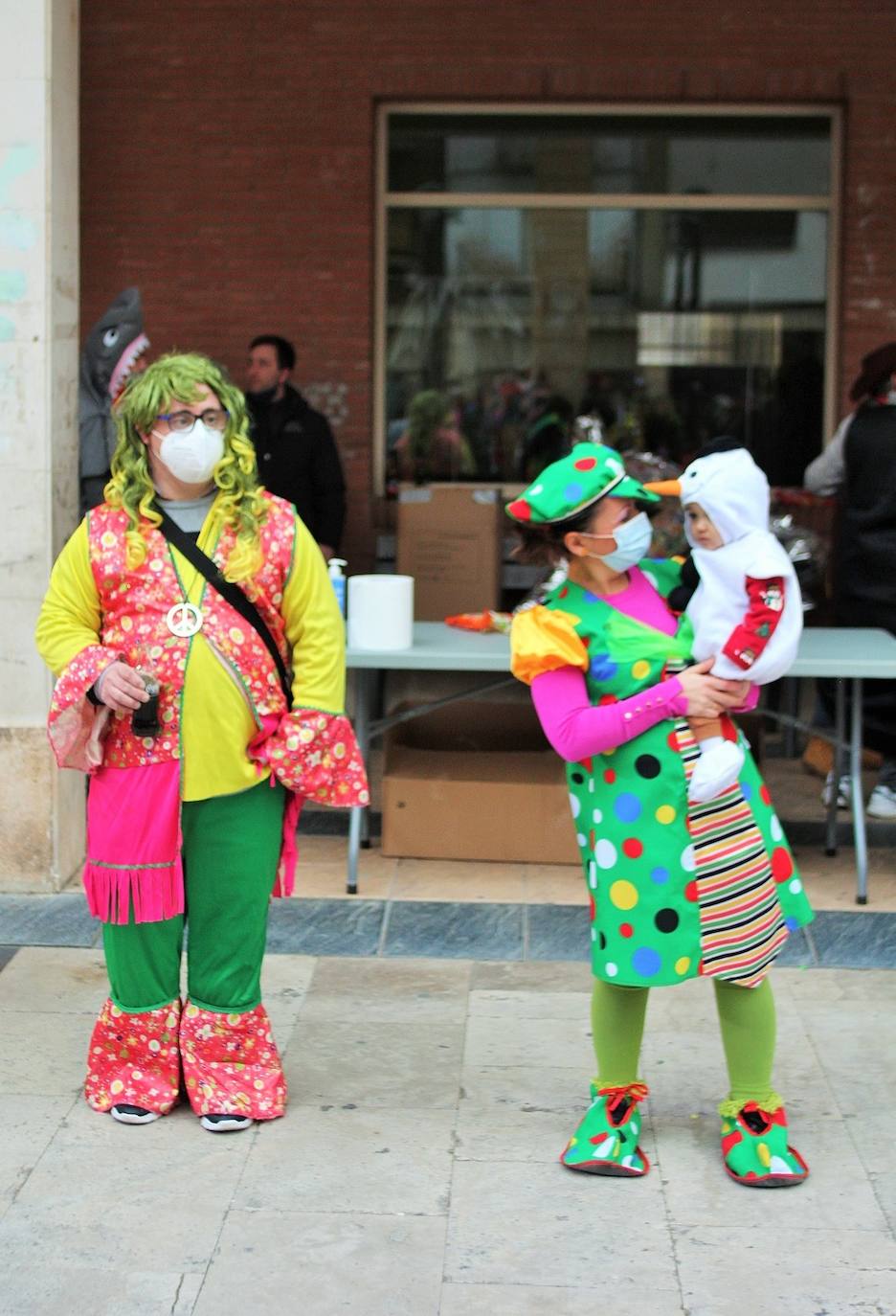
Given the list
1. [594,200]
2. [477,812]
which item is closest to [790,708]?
[477,812]

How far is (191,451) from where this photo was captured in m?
4.07

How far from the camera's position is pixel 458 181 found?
31.4ft

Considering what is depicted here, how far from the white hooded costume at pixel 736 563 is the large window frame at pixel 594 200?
5944 millimetres

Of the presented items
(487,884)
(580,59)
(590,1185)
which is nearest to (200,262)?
(580,59)

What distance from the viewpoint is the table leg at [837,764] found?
20.8 ft

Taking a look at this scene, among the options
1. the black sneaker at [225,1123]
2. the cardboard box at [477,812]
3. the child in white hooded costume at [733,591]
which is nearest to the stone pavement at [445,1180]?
the black sneaker at [225,1123]

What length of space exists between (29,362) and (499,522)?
8.83ft

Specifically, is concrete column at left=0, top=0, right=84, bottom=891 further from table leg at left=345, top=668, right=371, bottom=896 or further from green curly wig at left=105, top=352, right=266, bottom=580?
green curly wig at left=105, top=352, right=266, bottom=580

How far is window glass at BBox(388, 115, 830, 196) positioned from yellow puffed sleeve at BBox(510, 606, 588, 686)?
20.2 ft

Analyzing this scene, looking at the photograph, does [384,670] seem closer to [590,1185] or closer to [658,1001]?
[658,1001]

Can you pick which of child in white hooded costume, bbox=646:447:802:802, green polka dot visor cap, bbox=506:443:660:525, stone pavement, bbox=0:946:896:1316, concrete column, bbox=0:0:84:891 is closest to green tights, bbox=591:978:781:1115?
stone pavement, bbox=0:946:896:1316

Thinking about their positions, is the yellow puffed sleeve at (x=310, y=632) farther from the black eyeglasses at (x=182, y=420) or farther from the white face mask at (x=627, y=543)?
the white face mask at (x=627, y=543)

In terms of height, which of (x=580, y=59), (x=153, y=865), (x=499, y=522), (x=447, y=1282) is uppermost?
(x=580, y=59)

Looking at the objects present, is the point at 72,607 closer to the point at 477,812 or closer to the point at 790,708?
the point at 477,812
